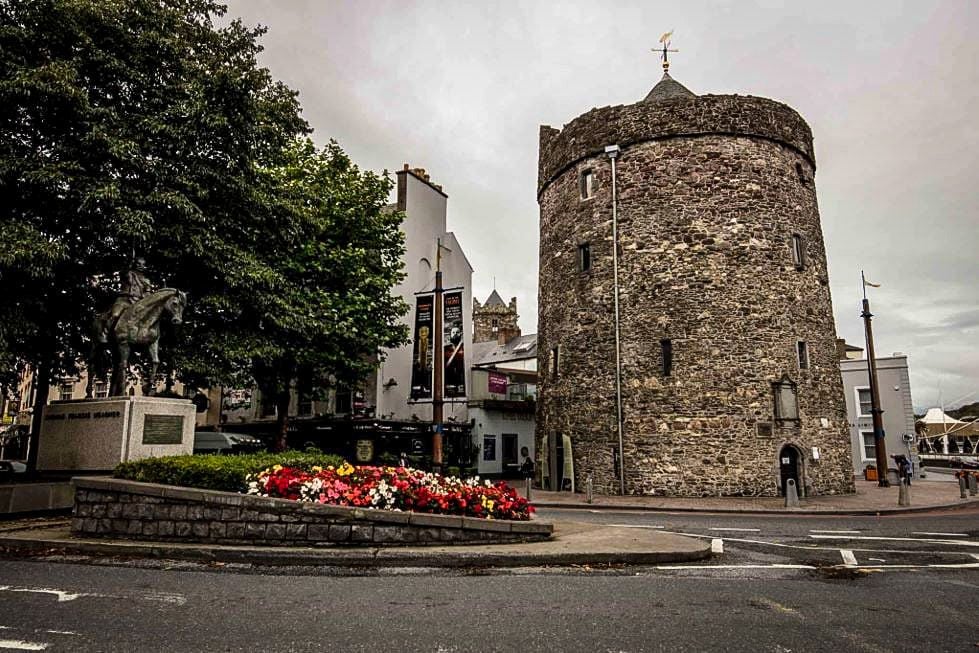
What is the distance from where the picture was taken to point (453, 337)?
22.0m

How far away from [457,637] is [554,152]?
28600mm

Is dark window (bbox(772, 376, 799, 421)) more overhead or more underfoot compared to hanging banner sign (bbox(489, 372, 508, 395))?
more underfoot

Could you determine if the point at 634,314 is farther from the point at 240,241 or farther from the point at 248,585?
the point at 248,585

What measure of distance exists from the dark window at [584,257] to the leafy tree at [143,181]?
12.9 metres

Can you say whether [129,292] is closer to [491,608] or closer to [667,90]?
[491,608]

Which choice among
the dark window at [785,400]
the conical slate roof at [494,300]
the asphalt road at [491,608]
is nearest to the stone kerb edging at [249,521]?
the asphalt road at [491,608]

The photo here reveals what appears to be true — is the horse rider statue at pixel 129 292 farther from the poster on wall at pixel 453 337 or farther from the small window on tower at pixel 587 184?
the small window on tower at pixel 587 184

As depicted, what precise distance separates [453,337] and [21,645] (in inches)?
675

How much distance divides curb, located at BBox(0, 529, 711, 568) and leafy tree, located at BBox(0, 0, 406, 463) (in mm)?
7194

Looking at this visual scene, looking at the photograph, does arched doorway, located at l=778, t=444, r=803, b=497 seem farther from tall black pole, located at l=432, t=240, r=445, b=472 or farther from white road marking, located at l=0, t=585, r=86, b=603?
white road marking, located at l=0, t=585, r=86, b=603

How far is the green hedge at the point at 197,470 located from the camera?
9406 millimetres

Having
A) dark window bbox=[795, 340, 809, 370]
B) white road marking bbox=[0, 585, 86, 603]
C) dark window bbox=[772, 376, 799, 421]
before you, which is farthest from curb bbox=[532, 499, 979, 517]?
white road marking bbox=[0, 585, 86, 603]

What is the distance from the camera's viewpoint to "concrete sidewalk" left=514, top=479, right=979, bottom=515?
20125 millimetres

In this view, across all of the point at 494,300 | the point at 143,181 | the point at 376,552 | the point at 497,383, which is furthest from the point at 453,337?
the point at 494,300
